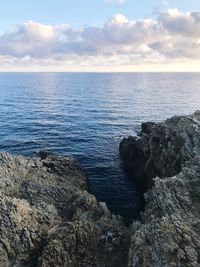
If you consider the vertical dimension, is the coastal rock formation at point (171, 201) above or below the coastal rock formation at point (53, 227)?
above

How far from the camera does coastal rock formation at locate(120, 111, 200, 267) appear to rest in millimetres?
22625

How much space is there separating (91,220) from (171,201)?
7.80 m

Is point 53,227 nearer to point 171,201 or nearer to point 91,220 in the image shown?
point 91,220

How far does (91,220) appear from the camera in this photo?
30.8 metres

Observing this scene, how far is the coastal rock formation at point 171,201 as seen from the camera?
22625 mm

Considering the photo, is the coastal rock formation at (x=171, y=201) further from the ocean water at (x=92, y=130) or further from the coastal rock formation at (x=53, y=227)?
the ocean water at (x=92, y=130)

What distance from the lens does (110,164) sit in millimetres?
55938

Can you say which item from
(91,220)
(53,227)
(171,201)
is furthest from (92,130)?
(171,201)

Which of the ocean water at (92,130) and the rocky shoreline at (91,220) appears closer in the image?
the rocky shoreline at (91,220)

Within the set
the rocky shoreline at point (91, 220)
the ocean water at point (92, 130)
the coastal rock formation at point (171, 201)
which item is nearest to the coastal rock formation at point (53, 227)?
the rocky shoreline at point (91, 220)

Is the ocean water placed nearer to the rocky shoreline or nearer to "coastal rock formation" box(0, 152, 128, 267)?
the rocky shoreline

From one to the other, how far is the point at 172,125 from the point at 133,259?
24535 millimetres

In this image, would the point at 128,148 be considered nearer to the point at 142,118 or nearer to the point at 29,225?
the point at 29,225

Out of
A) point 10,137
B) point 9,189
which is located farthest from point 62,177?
point 10,137
